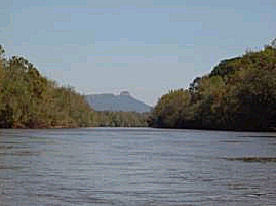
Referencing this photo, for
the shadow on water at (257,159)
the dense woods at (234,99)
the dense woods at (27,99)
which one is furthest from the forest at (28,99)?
the shadow on water at (257,159)

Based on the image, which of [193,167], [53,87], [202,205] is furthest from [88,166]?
[53,87]

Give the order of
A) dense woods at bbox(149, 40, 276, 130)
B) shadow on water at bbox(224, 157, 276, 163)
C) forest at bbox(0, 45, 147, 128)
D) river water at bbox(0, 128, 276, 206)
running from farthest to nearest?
forest at bbox(0, 45, 147, 128) < dense woods at bbox(149, 40, 276, 130) < shadow on water at bbox(224, 157, 276, 163) < river water at bbox(0, 128, 276, 206)

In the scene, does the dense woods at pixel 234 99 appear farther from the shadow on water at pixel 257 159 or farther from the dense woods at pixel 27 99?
the shadow on water at pixel 257 159

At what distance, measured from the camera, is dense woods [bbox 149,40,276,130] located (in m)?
98.9

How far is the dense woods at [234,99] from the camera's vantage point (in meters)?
98.9

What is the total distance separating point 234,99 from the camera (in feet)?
356

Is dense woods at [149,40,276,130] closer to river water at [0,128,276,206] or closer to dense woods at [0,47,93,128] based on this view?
dense woods at [0,47,93,128]

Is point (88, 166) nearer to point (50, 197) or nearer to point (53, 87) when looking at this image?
point (50, 197)

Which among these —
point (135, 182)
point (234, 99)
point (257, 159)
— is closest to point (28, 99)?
point (234, 99)

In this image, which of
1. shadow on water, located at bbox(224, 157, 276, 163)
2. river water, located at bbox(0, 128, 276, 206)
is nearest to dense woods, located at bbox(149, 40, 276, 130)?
shadow on water, located at bbox(224, 157, 276, 163)

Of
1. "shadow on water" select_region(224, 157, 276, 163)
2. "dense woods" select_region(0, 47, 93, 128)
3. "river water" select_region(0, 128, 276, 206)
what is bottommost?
"river water" select_region(0, 128, 276, 206)

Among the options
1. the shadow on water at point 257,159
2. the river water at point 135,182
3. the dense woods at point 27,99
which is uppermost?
the dense woods at point 27,99

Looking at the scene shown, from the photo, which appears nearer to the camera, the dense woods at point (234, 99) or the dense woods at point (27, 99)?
the dense woods at point (234, 99)

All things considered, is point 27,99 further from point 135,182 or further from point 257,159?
point 135,182
